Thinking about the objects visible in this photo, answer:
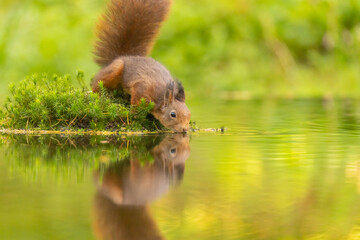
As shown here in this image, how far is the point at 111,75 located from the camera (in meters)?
6.46

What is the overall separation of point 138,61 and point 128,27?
1.91 feet

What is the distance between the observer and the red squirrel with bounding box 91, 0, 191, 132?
20.2 ft

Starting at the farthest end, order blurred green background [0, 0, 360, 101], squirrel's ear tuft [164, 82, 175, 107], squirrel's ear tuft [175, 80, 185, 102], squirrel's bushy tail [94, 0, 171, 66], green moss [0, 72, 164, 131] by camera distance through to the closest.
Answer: blurred green background [0, 0, 360, 101] → squirrel's bushy tail [94, 0, 171, 66] → squirrel's ear tuft [175, 80, 185, 102] → squirrel's ear tuft [164, 82, 175, 107] → green moss [0, 72, 164, 131]

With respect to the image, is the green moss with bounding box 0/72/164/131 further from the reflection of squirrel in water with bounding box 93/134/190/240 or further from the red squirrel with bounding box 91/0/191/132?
the reflection of squirrel in water with bounding box 93/134/190/240

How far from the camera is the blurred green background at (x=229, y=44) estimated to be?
42.4ft

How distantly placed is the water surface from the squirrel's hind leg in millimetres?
949

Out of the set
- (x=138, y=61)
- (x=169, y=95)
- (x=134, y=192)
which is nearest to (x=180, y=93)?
(x=169, y=95)

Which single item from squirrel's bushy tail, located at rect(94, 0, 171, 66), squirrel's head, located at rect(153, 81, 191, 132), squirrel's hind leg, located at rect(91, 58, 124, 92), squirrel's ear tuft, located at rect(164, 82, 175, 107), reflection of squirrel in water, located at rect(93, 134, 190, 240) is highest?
squirrel's bushy tail, located at rect(94, 0, 171, 66)

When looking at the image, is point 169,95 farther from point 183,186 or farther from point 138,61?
point 183,186

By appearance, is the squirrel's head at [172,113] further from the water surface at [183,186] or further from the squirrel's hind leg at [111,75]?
the squirrel's hind leg at [111,75]

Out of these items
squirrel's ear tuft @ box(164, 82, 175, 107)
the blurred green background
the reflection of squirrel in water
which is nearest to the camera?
the reflection of squirrel in water

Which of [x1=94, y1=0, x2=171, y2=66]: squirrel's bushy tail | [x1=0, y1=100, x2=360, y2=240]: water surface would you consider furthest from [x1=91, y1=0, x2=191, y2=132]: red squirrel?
[x1=0, y1=100, x2=360, y2=240]: water surface

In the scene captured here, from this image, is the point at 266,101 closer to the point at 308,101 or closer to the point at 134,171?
the point at 308,101

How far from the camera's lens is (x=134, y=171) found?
389 cm
